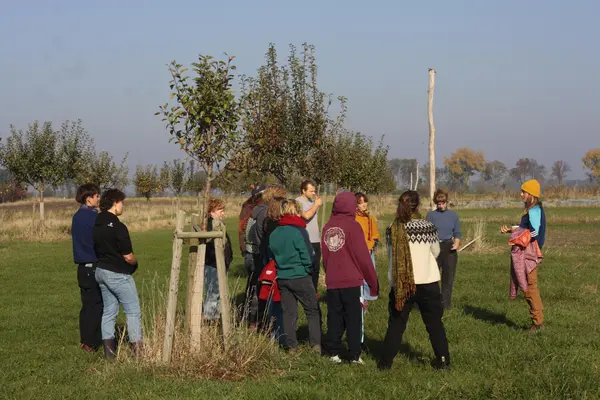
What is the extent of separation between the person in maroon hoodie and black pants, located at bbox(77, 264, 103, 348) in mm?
2965

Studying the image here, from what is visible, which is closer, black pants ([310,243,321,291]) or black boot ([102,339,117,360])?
black boot ([102,339,117,360])

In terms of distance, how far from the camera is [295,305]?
8453mm

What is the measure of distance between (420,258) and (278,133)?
9801 mm

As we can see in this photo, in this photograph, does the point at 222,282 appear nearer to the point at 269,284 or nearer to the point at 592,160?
the point at 269,284

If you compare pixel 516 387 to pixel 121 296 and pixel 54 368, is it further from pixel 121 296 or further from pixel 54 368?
pixel 54 368

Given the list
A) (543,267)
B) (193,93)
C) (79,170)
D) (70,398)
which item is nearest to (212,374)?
(70,398)

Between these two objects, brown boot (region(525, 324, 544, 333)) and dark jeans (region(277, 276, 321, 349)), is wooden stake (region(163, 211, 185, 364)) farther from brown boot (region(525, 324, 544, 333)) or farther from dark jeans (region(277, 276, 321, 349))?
brown boot (region(525, 324, 544, 333))

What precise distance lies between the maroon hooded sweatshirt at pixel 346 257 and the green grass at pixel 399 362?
0.92 m

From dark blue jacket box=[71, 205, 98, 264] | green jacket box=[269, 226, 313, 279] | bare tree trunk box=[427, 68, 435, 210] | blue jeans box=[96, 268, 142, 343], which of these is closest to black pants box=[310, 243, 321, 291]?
green jacket box=[269, 226, 313, 279]

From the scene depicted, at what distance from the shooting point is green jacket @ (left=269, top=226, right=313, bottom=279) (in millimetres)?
8273

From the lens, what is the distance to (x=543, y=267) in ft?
55.6

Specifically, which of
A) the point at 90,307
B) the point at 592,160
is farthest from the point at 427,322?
the point at 592,160

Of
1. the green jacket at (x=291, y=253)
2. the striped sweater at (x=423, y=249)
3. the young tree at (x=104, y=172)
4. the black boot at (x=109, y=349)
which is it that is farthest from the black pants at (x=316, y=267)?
the young tree at (x=104, y=172)

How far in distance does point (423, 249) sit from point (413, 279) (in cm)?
36
